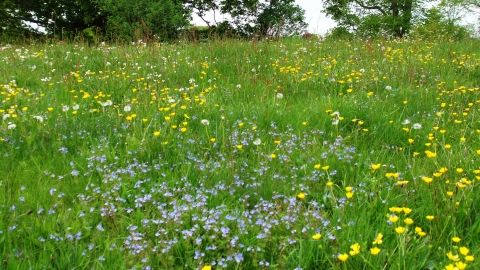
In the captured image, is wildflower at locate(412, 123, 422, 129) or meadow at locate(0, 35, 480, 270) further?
wildflower at locate(412, 123, 422, 129)

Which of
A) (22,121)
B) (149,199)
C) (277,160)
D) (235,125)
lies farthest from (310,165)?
(22,121)

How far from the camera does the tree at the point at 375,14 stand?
86.3 feet

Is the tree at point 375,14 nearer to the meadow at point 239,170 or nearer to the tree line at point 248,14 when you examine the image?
the tree line at point 248,14

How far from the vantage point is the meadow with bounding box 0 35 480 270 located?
196cm

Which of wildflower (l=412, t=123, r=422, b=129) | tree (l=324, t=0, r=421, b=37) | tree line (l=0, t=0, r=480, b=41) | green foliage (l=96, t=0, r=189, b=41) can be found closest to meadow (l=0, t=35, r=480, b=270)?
wildflower (l=412, t=123, r=422, b=129)

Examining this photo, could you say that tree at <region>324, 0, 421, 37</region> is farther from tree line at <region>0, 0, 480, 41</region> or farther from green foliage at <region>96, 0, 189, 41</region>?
green foliage at <region>96, 0, 189, 41</region>

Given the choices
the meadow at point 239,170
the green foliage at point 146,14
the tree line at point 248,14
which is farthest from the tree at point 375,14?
the meadow at point 239,170

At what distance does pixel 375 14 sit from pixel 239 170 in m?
28.1

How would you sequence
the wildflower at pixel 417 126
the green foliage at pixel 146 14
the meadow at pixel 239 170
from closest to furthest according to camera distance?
the meadow at pixel 239 170, the wildflower at pixel 417 126, the green foliage at pixel 146 14

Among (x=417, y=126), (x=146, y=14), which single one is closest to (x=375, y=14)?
(x=146, y=14)

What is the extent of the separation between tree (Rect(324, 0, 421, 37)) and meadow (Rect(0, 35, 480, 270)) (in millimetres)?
22901

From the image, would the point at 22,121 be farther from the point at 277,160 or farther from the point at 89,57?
the point at 89,57

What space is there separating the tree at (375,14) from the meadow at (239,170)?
22.9 meters

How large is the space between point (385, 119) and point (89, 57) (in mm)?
4360
